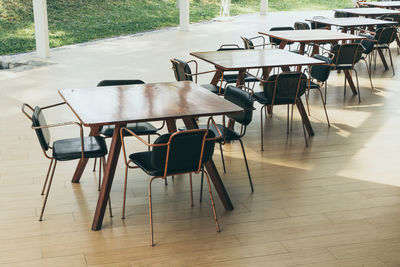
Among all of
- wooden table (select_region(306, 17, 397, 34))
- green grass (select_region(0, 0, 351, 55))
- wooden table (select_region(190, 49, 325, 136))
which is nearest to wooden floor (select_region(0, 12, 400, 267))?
wooden table (select_region(190, 49, 325, 136))

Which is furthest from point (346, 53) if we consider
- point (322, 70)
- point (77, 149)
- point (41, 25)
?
point (41, 25)

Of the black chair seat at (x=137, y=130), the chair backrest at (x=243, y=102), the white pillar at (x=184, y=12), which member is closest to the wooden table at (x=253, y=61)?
the chair backrest at (x=243, y=102)

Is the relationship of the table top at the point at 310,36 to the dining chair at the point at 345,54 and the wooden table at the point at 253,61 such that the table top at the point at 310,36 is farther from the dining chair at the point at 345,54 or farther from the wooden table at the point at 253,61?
the wooden table at the point at 253,61

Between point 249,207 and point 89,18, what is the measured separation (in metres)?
11.9

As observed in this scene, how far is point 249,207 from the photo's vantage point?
13.5 feet

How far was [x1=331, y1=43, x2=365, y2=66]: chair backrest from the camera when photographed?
6961 millimetres

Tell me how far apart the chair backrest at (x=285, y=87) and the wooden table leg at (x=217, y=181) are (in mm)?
1480

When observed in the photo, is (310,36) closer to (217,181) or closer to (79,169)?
(217,181)

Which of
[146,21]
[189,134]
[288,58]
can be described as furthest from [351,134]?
[146,21]

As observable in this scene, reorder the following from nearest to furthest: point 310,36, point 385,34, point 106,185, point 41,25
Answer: point 106,185 → point 310,36 → point 385,34 → point 41,25

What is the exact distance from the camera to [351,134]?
590cm

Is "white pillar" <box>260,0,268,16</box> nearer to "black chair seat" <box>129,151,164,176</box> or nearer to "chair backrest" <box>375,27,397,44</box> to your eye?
"chair backrest" <box>375,27,397,44</box>

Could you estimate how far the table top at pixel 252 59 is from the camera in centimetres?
557

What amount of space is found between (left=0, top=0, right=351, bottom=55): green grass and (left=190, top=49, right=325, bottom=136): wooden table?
22.2 feet
